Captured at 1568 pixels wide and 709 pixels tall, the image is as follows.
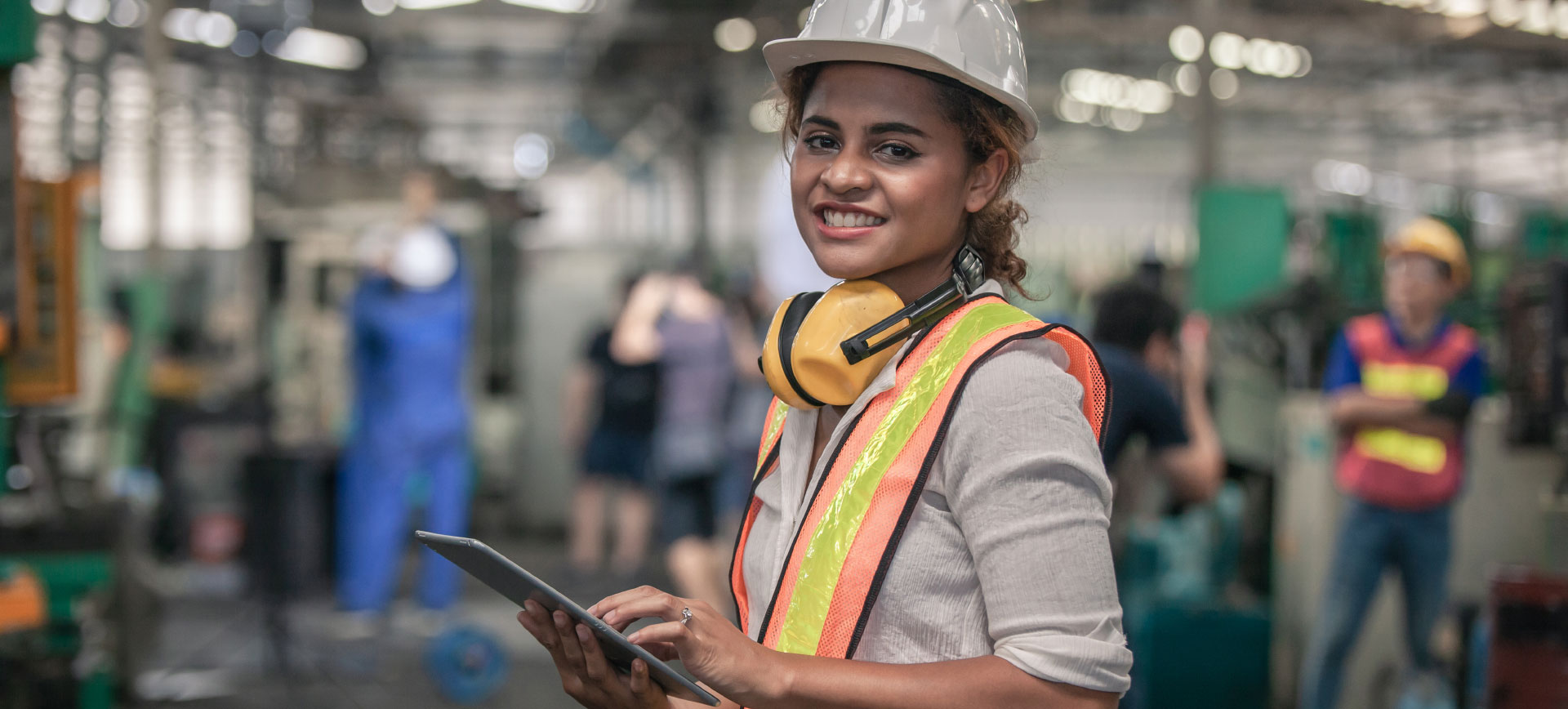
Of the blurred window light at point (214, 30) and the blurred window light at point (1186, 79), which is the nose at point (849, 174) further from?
the blurred window light at point (1186, 79)

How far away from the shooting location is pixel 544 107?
17922mm

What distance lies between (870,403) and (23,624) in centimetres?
316

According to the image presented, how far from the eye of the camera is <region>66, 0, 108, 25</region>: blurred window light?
473 inches

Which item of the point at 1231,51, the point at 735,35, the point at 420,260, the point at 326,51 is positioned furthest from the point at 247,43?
Result: the point at 1231,51

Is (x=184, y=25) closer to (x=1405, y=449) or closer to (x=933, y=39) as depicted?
(x=1405, y=449)

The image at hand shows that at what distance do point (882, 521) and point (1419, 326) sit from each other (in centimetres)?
358

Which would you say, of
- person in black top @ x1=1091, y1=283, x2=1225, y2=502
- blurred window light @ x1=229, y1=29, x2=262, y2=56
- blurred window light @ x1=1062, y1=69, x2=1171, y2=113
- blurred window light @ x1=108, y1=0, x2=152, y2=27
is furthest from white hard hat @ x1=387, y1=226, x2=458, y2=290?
blurred window light @ x1=1062, y1=69, x2=1171, y2=113

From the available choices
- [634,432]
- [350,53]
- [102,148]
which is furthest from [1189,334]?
[350,53]

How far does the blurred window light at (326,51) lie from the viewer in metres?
12.9

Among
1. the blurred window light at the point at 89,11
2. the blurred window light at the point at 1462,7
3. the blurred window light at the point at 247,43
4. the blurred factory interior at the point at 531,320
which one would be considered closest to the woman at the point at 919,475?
the blurred factory interior at the point at 531,320

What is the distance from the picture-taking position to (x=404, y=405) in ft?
18.5

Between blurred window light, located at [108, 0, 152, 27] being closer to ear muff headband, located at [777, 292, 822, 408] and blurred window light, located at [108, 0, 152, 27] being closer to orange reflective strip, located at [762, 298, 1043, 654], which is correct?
ear muff headband, located at [777, 292, 822, 408]

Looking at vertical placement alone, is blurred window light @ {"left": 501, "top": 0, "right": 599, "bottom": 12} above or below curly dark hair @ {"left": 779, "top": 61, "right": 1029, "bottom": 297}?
above

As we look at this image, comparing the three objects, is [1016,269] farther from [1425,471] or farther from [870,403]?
[1425,471]
